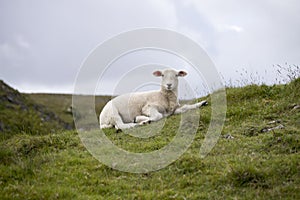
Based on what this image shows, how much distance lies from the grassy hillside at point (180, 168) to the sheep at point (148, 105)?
1494mm

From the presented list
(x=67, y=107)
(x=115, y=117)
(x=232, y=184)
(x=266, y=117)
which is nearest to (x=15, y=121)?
(x=67, y=107)

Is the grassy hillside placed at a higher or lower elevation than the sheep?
lower

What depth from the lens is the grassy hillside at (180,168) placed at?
28.5 ft

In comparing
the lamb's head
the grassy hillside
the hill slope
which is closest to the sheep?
the lamb's head

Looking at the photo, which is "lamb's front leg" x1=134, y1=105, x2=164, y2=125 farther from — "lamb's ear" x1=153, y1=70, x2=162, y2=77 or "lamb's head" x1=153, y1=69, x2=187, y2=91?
"lamb's ear" x1=153, y1=70, x2=162, y2=77

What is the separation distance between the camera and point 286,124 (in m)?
12.3

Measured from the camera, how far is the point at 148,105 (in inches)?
598

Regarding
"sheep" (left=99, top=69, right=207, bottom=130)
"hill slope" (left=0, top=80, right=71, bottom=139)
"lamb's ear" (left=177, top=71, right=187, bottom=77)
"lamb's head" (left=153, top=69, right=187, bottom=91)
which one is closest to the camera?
"sheep" (left=99, top=69, right=207, bottom=130)

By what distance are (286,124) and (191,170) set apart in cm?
384

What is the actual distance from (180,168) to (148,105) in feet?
17.8

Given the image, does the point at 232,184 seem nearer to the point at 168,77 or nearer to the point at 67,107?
the point at 168,77

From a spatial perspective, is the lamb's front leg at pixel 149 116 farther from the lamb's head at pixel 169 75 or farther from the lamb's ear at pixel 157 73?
the lamb's ear at pixel 157 73

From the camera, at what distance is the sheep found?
15.1 meters

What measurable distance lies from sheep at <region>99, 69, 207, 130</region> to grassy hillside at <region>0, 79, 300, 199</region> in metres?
1.49
